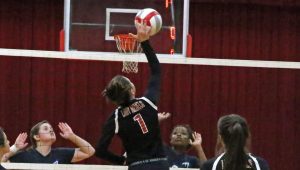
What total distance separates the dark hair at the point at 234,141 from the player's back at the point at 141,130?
39.2 inches

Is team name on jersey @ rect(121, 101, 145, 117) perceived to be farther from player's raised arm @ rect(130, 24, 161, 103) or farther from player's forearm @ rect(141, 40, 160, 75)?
player's forearm @ rect(141, 40, 160, 75)

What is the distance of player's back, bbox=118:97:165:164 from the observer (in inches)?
191

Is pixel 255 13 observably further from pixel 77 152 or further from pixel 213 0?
pixel 77 152

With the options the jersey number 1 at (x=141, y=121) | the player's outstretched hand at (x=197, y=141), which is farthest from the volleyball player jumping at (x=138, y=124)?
the player's outstretched hand at (x=197, y=141)

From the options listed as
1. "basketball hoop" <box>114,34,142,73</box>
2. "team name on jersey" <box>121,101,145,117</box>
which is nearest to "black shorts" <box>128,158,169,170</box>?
"team name on jersey" <box>121,101,145,117</box>

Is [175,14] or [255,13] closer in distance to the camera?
[175,14]

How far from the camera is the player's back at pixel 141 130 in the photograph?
191 inches

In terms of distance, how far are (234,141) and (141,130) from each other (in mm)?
1109

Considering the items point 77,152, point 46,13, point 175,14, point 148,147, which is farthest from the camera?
point 46,13

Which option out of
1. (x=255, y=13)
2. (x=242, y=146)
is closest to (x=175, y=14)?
(x=255, y=13)

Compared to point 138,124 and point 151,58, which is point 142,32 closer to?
point 151,58

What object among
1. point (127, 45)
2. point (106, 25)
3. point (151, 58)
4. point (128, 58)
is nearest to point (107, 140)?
point (151, 58)

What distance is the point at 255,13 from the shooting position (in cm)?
1116

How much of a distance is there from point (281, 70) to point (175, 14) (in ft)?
8.16
